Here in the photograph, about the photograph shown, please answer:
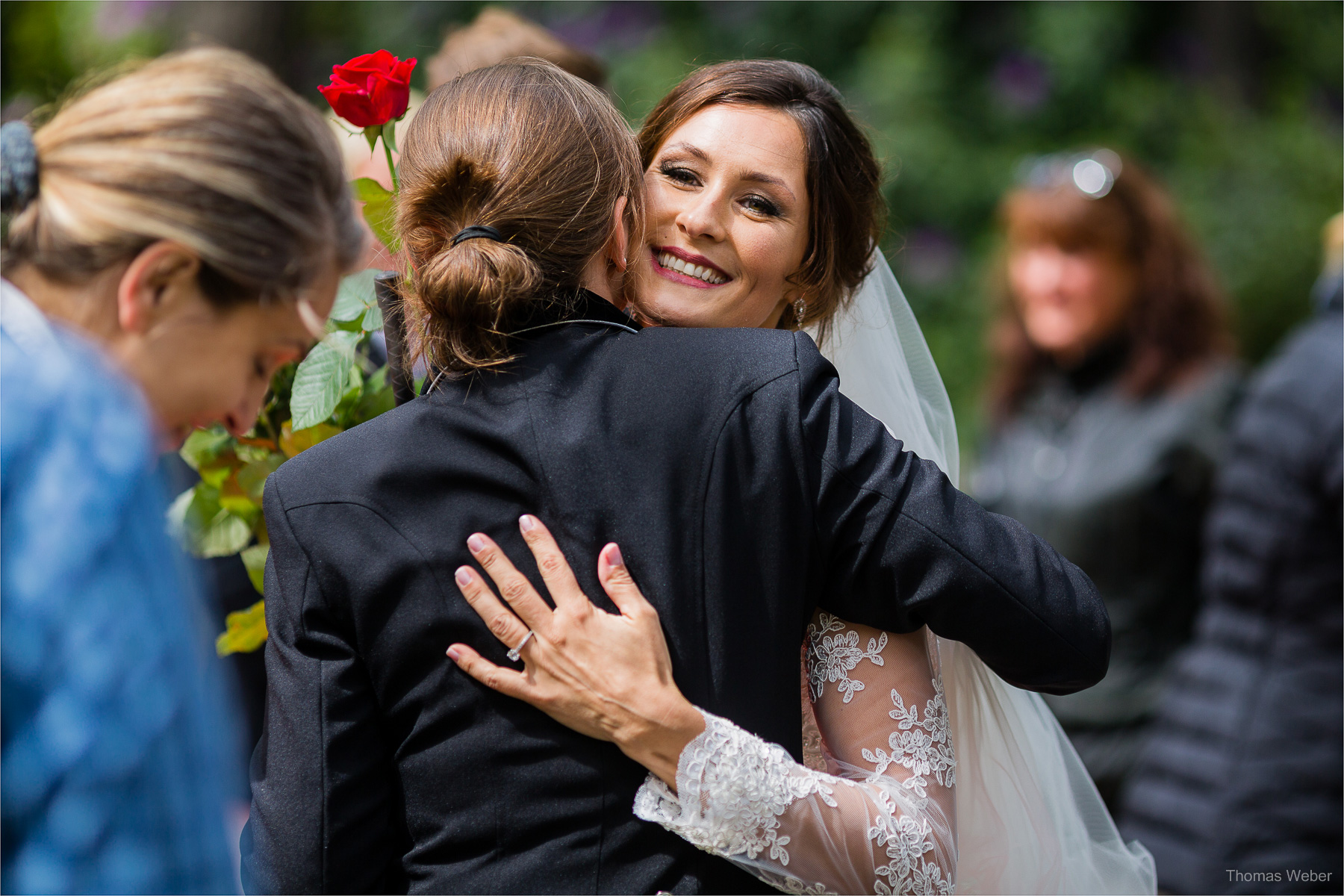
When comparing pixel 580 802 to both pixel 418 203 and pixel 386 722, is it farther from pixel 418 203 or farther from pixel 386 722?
pixel 418 203

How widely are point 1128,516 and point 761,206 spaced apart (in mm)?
2074

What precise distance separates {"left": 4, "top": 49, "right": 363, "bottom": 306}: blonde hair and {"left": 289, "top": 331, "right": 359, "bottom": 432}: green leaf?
1.59 feet

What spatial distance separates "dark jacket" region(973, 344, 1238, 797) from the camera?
3480mm

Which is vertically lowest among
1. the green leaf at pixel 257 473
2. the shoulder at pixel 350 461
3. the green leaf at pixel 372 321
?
the green leaf at pixel 257 473

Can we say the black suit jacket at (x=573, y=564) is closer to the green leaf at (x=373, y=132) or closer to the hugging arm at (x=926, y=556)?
the hugging arm at (x=926, y=556)

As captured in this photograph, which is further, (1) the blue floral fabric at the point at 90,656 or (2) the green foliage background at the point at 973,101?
(2) the green foliage background at the point at 973,101

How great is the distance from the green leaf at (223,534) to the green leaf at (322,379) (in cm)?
32

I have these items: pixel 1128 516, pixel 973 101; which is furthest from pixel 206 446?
pixel 973 101

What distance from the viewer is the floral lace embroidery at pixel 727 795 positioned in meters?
1.40

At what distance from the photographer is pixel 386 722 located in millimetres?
1488

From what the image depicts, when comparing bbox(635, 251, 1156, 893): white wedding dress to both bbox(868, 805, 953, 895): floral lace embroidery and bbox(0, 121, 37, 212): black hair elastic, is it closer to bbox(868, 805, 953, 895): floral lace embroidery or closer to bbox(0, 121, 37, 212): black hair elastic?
bbox(868, 805, 953, 895): floral lace embroidery

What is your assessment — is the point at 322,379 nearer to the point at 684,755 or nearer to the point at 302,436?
Result: the point at 302,436

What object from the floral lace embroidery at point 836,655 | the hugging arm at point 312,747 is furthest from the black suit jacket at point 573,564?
the floral lace embroidery at point 836,655

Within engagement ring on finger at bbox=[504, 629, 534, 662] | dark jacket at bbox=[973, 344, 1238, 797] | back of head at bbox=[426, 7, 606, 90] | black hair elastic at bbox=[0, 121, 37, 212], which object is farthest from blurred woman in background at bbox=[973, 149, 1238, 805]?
black hair elastic at bbox=[0, 121, 37, 212]
